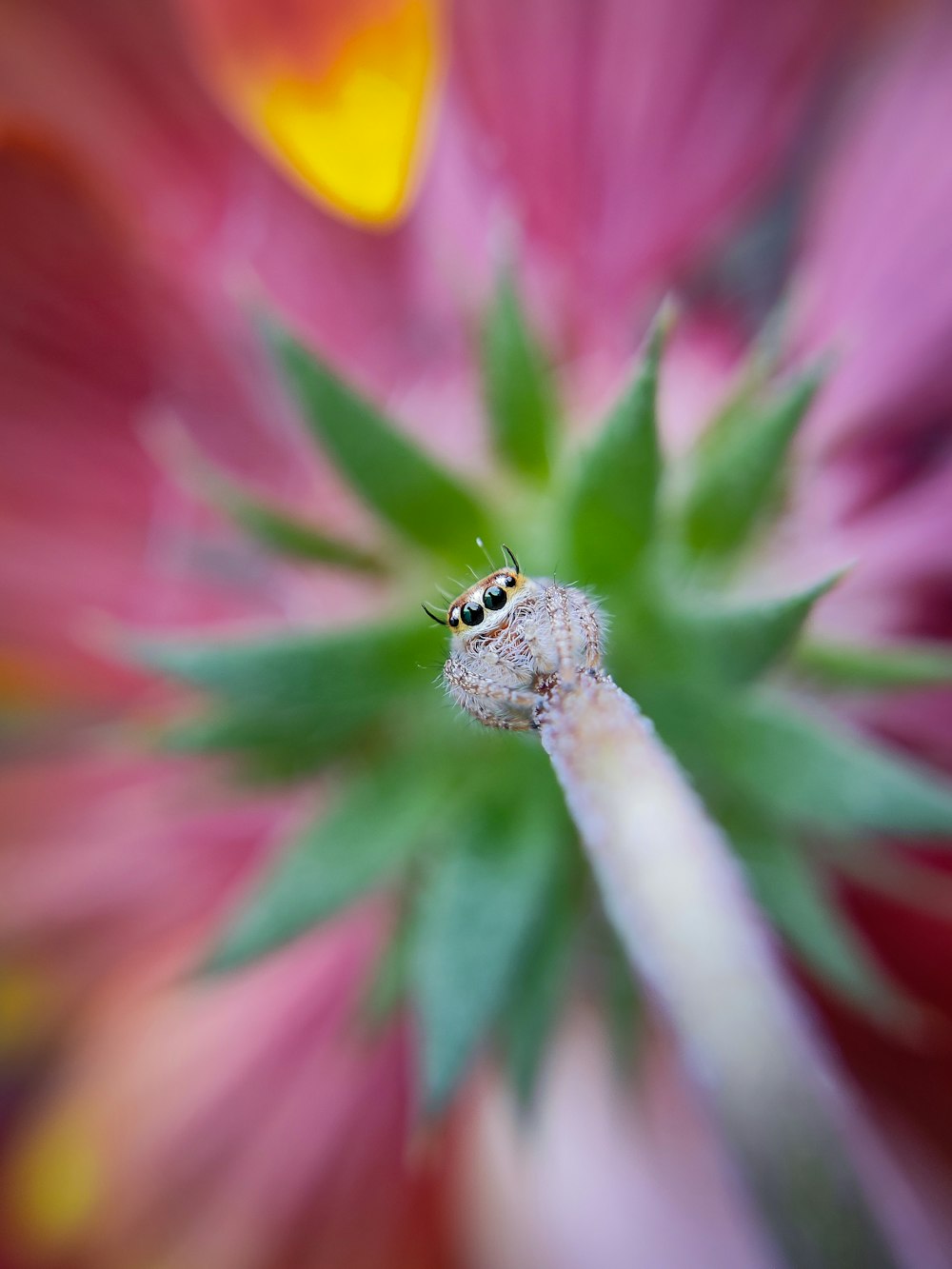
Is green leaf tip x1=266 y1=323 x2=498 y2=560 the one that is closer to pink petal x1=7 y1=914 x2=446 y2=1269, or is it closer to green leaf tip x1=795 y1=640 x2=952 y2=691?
green leaf tip x1=795 y1=640 x2=952 y2=691

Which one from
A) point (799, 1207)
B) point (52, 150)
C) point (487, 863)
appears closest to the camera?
point (799, 1207)

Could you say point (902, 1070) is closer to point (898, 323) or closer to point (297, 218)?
point (898, 323)

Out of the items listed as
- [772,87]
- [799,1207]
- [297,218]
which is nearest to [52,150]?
[297,218]

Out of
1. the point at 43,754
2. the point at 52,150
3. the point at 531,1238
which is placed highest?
the point at 52,150

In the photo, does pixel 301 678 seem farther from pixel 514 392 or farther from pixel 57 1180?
pixel 57 1180

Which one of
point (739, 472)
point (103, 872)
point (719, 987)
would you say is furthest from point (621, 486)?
point (103, 872)

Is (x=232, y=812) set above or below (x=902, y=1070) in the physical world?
above
